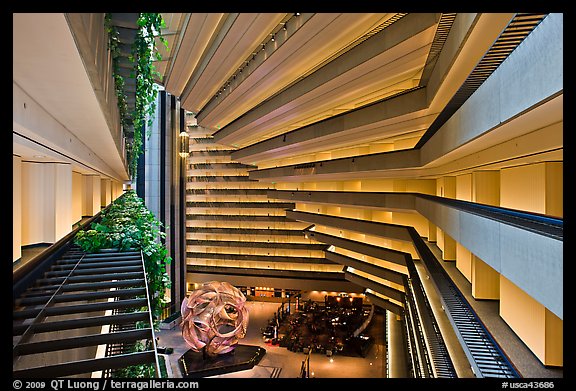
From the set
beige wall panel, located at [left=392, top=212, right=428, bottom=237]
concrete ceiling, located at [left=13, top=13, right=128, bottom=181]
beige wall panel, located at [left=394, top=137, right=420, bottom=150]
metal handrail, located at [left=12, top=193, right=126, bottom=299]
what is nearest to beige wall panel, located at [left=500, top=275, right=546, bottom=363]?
metal handrail, located at [left=12, top=193, right=126, bottom=299]

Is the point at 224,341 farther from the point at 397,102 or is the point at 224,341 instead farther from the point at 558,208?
the point at 558,208

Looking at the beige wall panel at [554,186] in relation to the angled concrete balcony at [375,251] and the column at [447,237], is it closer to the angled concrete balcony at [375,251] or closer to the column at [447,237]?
the column at [447,237]

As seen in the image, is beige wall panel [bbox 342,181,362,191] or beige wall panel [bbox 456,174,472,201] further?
beige wall panel [bbox 342,181,362,191]

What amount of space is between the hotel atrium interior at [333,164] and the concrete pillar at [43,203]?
0.02m

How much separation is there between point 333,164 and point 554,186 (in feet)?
31.3

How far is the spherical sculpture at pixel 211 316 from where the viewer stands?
48.1ft

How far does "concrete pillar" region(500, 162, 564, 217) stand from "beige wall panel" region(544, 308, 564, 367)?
1.01m

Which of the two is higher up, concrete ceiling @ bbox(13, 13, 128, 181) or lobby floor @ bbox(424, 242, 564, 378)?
concrete ceiling @ bbox(13, 13, 128, 181)

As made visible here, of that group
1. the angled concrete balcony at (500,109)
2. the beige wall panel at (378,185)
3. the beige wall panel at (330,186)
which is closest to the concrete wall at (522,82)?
the angled concrete balcony at (500,109)

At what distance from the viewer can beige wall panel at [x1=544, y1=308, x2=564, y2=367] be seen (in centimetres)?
385

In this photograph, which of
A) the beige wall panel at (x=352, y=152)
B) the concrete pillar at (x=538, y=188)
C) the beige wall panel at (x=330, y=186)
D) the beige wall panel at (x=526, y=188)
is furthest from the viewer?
the beige wall panel at (x=330, y=186)

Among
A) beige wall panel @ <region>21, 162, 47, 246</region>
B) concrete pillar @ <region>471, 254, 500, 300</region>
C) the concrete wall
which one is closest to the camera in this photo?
the concrete wall

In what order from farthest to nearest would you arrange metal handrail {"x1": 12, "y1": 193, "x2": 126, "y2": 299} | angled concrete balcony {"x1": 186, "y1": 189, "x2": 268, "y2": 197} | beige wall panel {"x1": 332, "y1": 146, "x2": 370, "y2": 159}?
1. angled concrete balcony {"x1": 186, "y1": 189, "x2": 268, "y2": 197}
2. beige wall panel {"x1": 332, "y1": 146, "x2": 370, "y2": 159}
3. metal handrail {"x1": 12, "y1": 193, "x2": 126, "y2": 299}

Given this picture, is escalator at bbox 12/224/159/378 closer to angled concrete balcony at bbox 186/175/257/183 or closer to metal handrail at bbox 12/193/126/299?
metal handrail at bbox 12/193/126/299
